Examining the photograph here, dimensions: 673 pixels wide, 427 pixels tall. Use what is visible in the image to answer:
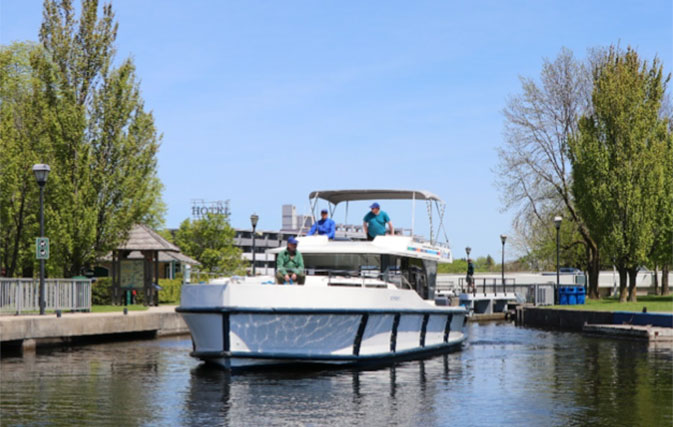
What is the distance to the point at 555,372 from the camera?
2056 centimetres

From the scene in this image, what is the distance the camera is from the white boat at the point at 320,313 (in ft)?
62.2

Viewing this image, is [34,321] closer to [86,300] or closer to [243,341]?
[86,300]

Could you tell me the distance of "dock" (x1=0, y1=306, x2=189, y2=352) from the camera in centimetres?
2423

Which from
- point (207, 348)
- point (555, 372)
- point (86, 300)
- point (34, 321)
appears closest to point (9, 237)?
point (86, 300)

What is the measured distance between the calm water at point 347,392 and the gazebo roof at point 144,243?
44.4 feet

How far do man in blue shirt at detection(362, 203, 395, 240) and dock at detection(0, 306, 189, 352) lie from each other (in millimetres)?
8252

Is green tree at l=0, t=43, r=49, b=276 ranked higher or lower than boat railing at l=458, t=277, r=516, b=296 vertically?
higher

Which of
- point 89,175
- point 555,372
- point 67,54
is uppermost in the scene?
point 67,54

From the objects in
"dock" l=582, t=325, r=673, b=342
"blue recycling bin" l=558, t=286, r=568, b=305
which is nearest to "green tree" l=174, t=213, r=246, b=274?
"blue recycling bin" l=558, t=286, r=568, b=305

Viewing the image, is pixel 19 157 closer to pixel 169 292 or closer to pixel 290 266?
pixel 169 292

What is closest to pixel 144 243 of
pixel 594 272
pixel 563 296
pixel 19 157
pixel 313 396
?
pixel 19 157

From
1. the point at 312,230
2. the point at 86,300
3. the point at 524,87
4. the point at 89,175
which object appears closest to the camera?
the point at 312,230

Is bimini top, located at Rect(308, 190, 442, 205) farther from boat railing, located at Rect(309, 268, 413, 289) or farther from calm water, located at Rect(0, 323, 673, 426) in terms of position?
calm water, located at Rect(0, 323, 673, 426)

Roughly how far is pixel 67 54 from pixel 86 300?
10790 millimetres
